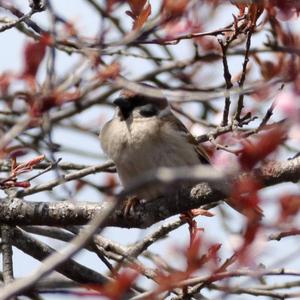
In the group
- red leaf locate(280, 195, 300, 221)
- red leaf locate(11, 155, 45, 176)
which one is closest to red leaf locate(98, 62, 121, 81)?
red leaf locate(280, 195, 300, 221)

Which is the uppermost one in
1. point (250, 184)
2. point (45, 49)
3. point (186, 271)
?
point (45, 49)

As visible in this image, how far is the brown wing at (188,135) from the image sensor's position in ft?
17.6

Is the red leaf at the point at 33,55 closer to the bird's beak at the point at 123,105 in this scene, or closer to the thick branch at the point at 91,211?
the thick branch at the point at 91,211

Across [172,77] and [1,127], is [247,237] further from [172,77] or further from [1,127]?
[172,77]

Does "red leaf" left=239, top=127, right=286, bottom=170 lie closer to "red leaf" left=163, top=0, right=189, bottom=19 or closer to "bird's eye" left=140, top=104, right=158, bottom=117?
"red leaf" left=163, top=0, right=189, bottom=19

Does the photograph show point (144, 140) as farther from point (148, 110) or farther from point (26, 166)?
point (26, 166)

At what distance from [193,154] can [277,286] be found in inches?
89.0

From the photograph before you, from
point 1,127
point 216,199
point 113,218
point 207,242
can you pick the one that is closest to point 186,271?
point 207,242

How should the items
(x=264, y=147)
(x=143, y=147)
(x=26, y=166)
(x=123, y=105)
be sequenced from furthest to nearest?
1. (x=123, y=105)
2. (x=143, y=147)
3. (x=26, y=166)
4. (x=264, y=147)

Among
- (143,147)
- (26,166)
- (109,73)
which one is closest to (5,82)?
(109,73)

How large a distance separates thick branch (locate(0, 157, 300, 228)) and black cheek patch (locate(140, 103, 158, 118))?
4.15 ft

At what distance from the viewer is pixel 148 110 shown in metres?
5.61

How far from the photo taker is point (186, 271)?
2.93 metres

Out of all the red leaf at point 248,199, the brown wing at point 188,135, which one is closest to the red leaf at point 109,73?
the red leaf at point 248,199
